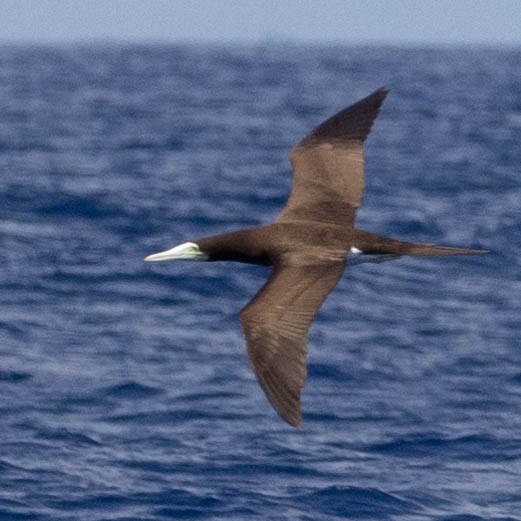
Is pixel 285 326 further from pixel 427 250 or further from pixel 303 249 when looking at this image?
pixel 427 250

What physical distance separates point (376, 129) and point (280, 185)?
10.1 m

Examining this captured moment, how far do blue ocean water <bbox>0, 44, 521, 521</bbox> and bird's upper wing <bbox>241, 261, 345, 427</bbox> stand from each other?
5.64ft

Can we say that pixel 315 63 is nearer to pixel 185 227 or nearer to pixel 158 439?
pixel 185 227

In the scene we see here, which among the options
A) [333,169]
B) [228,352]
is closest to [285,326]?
[333,169]

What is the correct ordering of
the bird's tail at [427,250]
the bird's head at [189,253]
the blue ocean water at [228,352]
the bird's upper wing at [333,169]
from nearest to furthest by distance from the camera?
1. the bird's tail at [427,250]
2. the bird's head at [189,253]
3. the blue ocean water at [228,352]
4. the bird's upper wing at [333,169]

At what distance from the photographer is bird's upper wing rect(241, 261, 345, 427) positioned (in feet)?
29.1

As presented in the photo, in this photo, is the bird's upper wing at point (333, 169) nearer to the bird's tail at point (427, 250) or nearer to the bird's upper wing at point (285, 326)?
the bird's tail at point (427, 250)

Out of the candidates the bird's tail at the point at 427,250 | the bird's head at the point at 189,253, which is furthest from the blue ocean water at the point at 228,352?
the bird's tail at the point at 427,250

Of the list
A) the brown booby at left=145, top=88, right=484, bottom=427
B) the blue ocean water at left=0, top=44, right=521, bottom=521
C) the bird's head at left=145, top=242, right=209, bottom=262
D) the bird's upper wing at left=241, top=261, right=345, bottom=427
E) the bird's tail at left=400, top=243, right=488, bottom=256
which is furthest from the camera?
the blue ocean water at left=0, top=44, right=521, bottom=521

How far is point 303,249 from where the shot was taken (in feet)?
33.7

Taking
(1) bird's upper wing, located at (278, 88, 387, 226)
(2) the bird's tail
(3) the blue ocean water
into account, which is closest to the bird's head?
(1) bird's upper wing, located at (278, 88, 387, 226)

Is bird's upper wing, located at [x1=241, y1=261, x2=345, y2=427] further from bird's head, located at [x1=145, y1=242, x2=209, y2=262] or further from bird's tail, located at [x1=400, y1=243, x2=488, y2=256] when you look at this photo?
bird's head, located at [x1=145, y1=242, x2=209, y2=262]

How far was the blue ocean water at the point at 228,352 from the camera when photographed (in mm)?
11000

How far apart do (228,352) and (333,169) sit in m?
3.14
